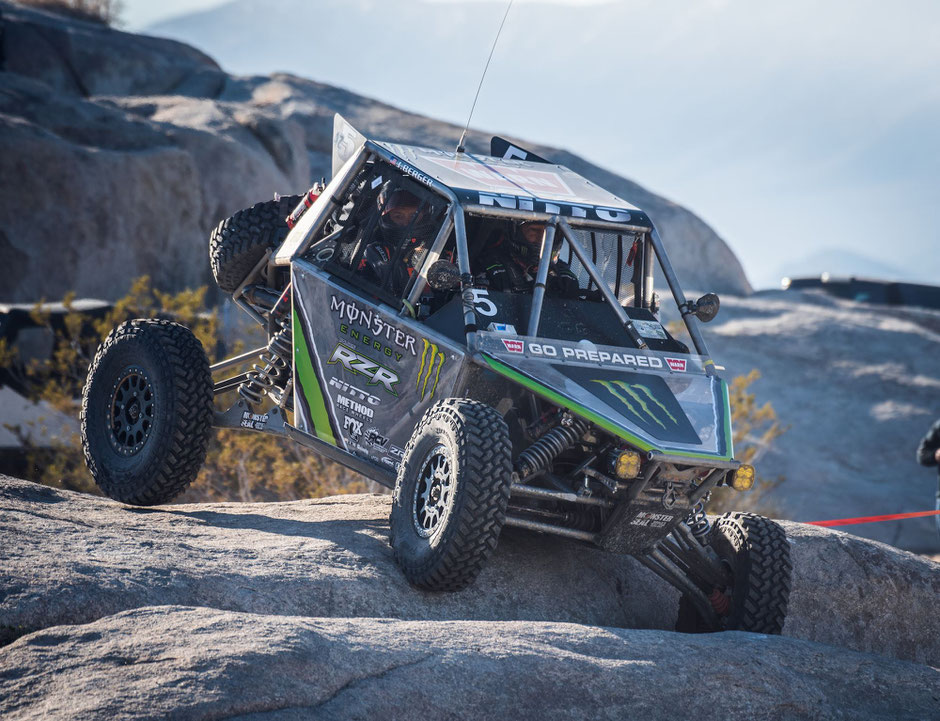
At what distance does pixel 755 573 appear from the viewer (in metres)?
6.08

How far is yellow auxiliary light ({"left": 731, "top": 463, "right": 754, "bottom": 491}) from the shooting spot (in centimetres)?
561

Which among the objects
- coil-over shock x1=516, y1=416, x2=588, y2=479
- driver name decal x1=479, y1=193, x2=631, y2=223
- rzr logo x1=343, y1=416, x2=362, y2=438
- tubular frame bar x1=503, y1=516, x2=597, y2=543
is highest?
driver name decal x1=479, y1=193, x2=631, y2=223

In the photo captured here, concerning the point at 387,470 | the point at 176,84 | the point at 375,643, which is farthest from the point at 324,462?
the point at 176,84

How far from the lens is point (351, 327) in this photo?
6.48 meters

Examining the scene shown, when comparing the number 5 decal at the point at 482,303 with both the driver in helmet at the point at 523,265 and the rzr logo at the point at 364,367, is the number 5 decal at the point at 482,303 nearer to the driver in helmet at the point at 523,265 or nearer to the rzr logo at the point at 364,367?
the driver in helmet at the point at 523,265

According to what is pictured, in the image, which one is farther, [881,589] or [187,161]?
[187,161]

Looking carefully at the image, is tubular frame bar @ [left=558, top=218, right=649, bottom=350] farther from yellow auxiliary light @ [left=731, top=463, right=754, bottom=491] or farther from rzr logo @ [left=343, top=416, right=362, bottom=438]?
rzr logo @ [left=343, top=416, right=362, bottom=438]

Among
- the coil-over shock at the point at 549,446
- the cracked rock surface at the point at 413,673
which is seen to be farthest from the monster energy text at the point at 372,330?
the cracked rock surface at the point at 413,673

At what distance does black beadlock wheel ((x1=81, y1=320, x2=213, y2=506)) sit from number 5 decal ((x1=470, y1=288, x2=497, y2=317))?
1.83 m

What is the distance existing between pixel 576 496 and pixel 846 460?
543 inches

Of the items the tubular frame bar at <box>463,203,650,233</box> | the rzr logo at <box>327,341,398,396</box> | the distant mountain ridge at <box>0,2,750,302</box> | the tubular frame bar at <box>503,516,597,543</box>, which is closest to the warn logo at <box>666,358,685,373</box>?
the tubular frame bar at <box>463,203,650,233</box>

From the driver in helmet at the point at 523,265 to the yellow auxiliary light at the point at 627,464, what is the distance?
5.08 ft

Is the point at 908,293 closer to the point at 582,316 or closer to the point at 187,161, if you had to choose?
the point at 187,161

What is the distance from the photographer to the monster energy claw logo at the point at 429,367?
19.5 feet
